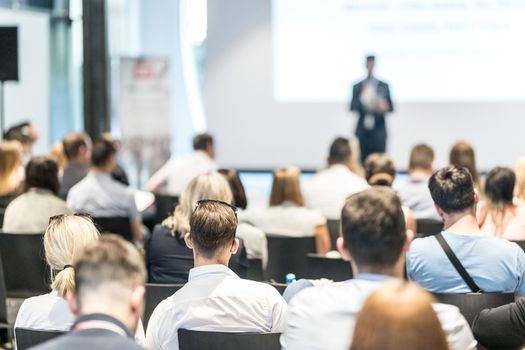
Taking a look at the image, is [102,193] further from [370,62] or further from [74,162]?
[370,62]

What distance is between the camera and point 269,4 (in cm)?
1352

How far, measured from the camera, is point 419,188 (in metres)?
6.91

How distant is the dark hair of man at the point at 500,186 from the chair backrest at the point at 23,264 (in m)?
2.45

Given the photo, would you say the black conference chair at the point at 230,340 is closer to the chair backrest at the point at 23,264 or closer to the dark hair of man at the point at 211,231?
the dark hair of man at the point at 211,231

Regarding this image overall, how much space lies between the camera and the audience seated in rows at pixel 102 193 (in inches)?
285

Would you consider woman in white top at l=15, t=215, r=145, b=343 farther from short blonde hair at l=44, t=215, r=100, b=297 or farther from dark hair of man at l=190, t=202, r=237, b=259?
dark hair of man at l=190, t=202, r=237, b=259

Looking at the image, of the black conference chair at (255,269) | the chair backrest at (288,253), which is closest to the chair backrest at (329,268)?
the black conference chair at (255,269)

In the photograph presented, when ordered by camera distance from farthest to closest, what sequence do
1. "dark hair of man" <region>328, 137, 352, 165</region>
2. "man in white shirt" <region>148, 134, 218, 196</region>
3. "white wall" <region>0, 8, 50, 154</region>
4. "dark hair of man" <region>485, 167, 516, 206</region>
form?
"white wall" <region>0, 8, 50, 154</region> < "man in white shirt" <region>148, 134, 218, 196</region> < "dark hair of man" <region>328, 137, 352, 165</region> < "dark hair of man" <region>485, 167, 516, 206</region>

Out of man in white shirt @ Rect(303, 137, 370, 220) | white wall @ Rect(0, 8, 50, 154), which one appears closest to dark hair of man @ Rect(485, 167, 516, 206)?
man in white shirt @ Rect(303, 137, 370, 220)

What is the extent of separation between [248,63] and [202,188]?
8.83 m

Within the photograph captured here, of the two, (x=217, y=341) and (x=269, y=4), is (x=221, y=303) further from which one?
(x=269, y=4)

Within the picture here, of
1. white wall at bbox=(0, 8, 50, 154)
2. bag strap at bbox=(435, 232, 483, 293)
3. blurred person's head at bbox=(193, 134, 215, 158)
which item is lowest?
bag strap at bbox=(435, 232, 483, 293)

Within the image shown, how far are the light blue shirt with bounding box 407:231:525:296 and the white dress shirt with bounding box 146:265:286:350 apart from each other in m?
0.82

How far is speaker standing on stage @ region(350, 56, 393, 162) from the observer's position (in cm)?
1152
